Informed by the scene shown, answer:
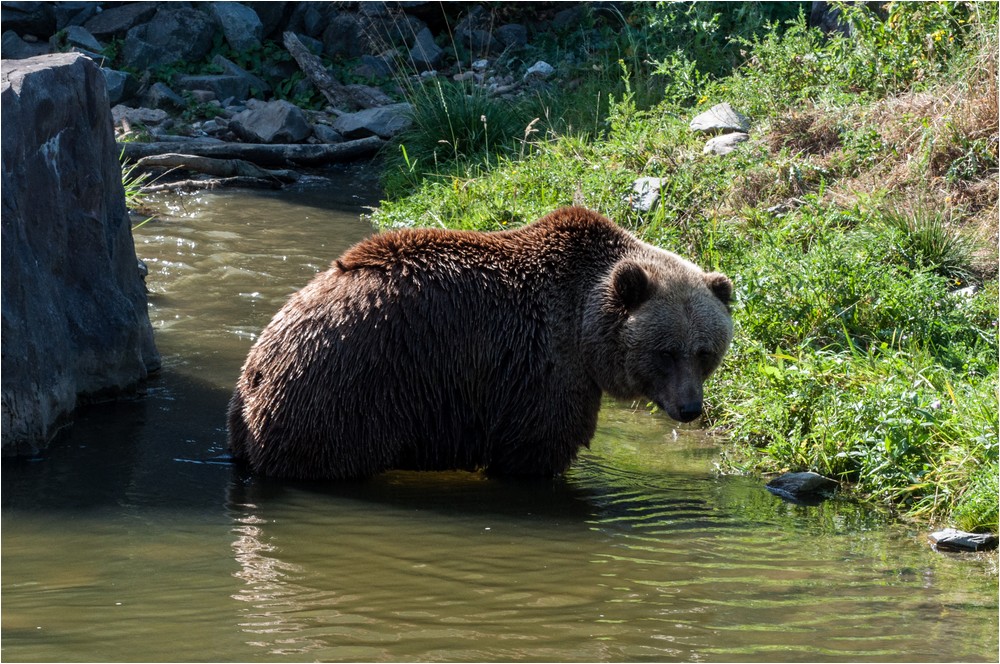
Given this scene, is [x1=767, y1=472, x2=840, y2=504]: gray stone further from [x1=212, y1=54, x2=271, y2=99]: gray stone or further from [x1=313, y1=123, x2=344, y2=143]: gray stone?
[x1=212, y1=54, x2=271, y2=99]: gray stone

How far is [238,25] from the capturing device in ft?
60.7

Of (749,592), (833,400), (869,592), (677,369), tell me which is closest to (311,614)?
(749,592)

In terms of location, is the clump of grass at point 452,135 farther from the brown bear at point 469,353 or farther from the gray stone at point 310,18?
the brown bear at point 469,353

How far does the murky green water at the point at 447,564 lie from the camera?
387 cm

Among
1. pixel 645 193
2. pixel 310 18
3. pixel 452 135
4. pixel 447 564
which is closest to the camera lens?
pixel 447 564

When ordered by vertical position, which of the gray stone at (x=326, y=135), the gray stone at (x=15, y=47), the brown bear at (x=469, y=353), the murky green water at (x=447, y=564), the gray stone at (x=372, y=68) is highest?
the gray stone at (x=15, y=47)

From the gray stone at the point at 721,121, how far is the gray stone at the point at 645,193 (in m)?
1.41

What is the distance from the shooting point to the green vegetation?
6328 millimetres

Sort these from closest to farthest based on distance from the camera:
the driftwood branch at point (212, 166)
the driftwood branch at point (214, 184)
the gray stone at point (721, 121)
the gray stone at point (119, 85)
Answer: the gray stone at point (721, 121) → the driftwood branch at point (214, 184) → the driftwood branch at point (212, 166) → the gray stone at point (119, 85)

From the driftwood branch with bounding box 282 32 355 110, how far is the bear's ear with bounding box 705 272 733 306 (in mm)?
11643

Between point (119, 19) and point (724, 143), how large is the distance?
12.2 meters

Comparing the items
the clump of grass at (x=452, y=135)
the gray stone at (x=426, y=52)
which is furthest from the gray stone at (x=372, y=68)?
the clump of grass at (x=452, y=135)

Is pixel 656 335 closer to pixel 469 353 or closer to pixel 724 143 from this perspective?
pixel 469 353

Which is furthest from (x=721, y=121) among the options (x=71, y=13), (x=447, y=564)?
(x=71, y=13)
